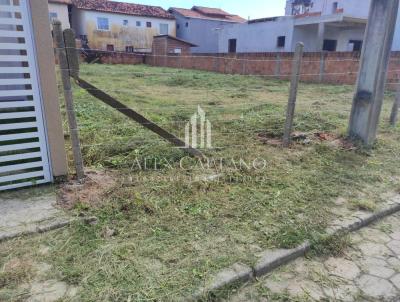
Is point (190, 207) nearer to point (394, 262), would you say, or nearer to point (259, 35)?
point (394, 262)

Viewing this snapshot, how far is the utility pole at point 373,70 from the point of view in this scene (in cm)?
425

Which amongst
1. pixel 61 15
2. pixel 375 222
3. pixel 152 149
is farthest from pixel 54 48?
pixel 61 15

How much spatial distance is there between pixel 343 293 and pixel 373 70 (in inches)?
142

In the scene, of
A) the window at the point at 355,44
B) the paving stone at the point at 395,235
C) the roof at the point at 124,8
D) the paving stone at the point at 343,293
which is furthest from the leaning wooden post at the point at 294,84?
the roof at the point at 124,8

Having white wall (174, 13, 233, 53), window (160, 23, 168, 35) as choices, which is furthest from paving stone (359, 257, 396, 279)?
window (160, 23, 168, 35)

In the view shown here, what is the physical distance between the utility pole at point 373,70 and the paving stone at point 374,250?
2.57 metres

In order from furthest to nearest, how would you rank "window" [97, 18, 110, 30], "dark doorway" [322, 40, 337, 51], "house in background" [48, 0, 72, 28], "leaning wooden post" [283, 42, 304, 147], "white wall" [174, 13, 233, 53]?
"white wall" [174, 13, 233, 53] → "window" [97, 18, 110, 30] → "house in background" [48, 0, 72, 28] → "dark doorway" [322, 40, 337, 51] → "leaning wooden post" [283, 42, 304, 147]

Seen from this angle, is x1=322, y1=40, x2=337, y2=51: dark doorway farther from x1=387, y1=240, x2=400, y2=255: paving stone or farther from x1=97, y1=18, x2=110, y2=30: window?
x1=97, y1=18, x2=110, y2=30: window

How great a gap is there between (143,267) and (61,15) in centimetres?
3438

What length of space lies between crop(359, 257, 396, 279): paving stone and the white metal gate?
9.97 feet

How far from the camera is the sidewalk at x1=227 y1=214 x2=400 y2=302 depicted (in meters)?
2.01

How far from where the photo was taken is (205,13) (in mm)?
38188

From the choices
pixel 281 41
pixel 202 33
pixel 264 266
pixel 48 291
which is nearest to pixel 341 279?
pixel 264 266

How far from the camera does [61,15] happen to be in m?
30.3
